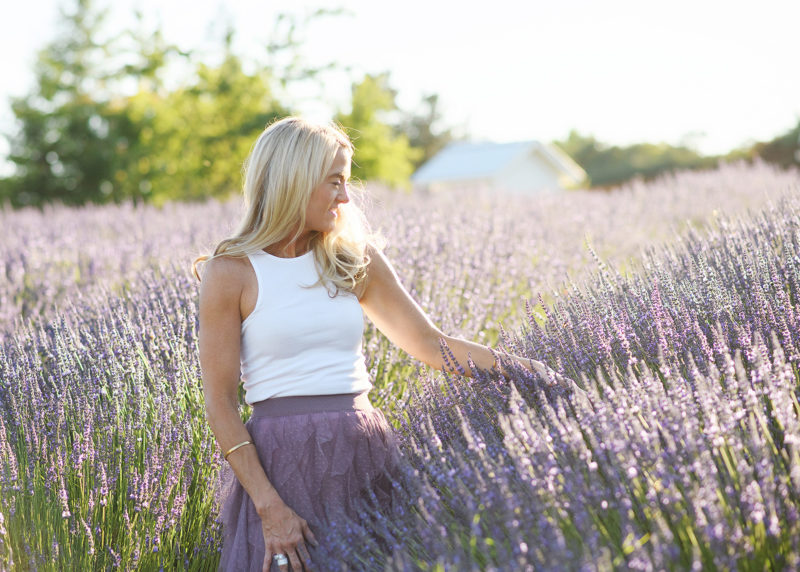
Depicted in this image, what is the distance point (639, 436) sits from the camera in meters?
1.56

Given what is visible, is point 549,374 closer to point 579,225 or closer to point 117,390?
point 117,390

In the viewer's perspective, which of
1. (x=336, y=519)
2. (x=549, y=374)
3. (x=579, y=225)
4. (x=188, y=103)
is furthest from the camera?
(x=188, y=103)

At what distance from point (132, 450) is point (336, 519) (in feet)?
2.47

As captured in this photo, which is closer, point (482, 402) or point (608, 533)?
point (608, 533)

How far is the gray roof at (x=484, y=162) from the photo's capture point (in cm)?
3362

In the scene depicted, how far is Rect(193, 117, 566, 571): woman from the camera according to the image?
2.07m

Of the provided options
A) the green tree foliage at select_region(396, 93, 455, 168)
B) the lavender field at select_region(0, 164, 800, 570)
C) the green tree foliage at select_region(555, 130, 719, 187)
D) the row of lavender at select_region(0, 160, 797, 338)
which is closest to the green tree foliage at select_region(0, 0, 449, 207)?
the row of lavender at select_region(0, 160, 797, 338)

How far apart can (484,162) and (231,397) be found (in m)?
33.4

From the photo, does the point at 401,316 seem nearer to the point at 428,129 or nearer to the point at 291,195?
the point at 291,195

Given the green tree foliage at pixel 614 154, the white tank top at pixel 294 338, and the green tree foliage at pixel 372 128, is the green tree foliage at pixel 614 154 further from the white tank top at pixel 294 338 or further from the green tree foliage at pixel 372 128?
the white tank top at pixel 294 338

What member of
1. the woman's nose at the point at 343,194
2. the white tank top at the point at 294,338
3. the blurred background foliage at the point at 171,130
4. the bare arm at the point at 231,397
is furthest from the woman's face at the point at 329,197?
the blurred background foliage at the point at 171,130

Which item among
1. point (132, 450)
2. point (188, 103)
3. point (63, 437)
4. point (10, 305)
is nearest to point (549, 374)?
point (132, 450)

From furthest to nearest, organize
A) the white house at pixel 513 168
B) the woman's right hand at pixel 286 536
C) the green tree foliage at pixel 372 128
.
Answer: the white house at pixel 513 168
the green tree foliage at pixel 372 128
the woman's right hand at pixel 286 536

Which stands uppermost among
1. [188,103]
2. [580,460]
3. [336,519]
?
[188,103]
